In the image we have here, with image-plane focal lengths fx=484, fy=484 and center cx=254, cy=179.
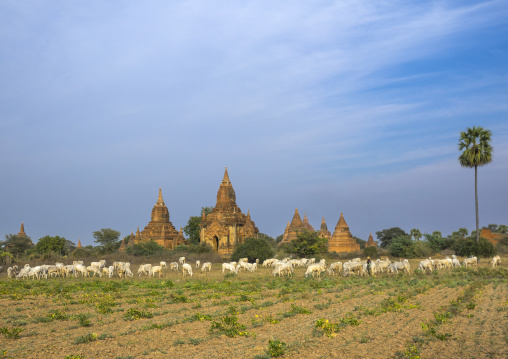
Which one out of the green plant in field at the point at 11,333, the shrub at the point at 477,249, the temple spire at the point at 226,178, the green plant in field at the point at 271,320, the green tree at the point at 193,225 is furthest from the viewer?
the green tree at the point at 193,225

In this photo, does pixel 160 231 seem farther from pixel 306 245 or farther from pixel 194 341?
pixel 194 341

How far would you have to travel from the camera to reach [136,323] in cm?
1227

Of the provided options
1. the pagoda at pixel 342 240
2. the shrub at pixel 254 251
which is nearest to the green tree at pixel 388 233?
the pagoda at pixel 342 240

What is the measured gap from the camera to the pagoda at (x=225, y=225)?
5559 cm

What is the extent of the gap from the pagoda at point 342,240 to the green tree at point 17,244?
3999 cm

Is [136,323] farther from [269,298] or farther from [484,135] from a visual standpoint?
[484,135]

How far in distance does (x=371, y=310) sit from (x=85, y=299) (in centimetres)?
958

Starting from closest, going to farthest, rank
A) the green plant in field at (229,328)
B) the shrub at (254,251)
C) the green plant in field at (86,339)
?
1. the green plant in field at (86,339)
2. the green plant in field at (229,328)
3. the shrub at (254,251)

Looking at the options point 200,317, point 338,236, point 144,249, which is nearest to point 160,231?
point 144,249

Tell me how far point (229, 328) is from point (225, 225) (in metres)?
45.1

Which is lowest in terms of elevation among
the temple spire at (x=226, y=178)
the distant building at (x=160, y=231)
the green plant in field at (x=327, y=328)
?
the green plant in field at (x=327, y=328)

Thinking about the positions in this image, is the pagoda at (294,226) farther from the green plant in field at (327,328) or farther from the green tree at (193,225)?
the green plant in field at (327,328)

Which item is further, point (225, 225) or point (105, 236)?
point (105, 236)

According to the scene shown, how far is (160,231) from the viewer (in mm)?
63125
